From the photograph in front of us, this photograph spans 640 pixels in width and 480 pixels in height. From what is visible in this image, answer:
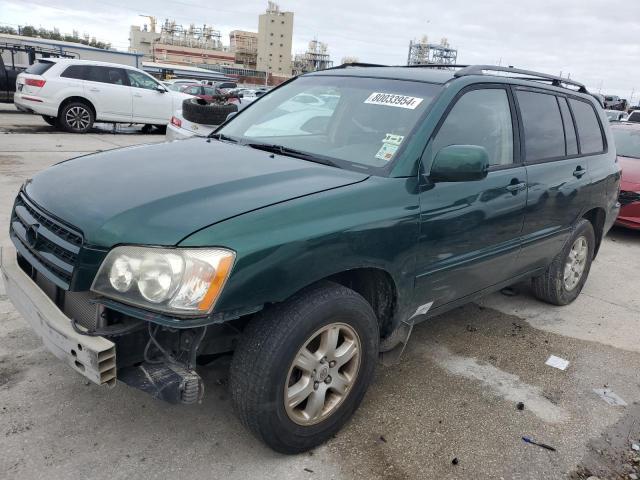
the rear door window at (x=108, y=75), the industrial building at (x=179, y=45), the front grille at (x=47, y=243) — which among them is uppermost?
the industrial building at (x=179, y=45)

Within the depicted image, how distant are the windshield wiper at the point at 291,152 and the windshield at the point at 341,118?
0.12ft

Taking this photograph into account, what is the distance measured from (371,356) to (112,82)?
12.5 meters

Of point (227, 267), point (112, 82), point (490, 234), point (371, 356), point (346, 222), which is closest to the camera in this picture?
point (227, 267)

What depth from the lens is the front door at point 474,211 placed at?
9.38ft

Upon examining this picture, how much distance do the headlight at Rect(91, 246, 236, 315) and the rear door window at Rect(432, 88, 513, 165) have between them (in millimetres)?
1472

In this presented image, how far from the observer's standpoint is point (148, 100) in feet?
44.7

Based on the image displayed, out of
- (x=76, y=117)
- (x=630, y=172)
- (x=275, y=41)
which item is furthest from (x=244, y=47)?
(x=630, y=172)

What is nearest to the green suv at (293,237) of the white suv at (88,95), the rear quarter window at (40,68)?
the white suv at (88,95)

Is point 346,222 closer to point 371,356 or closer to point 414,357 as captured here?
point 371,356

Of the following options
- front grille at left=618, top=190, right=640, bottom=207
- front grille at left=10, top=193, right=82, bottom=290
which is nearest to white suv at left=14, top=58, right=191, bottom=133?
front grille at left=618, top=190, right=640, bottom=207

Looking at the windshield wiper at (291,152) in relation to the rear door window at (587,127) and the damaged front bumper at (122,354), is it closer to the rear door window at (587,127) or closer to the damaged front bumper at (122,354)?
Answer: the damaged front bumper at (122,354)

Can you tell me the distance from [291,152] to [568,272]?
2893mm

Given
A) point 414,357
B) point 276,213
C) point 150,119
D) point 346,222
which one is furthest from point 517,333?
point 150,119

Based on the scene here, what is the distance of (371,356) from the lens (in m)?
2.67
